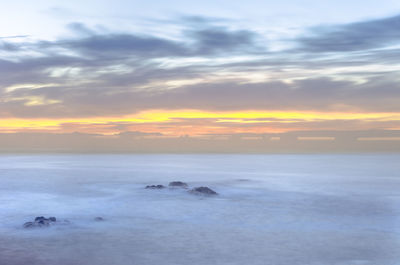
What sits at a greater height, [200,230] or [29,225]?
[29,225]

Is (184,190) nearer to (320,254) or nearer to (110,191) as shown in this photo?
(110,191)

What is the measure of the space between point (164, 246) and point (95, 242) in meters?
3.50

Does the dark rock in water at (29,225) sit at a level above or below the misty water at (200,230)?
above

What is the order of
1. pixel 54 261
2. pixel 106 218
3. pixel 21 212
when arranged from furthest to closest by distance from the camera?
pixel 21 212
pixel 106 218
pixel 54 261

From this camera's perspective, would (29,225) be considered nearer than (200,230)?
Yes

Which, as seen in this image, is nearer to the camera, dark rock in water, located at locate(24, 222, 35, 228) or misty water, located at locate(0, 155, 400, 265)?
misty water, located at locate(0, 155, 400, 265)

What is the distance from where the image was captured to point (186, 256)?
809 inches

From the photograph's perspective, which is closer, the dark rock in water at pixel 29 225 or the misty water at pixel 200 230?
the misty water at pixel 200 230

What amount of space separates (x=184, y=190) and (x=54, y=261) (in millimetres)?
25691

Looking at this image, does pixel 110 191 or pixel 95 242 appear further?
pixel 110 191

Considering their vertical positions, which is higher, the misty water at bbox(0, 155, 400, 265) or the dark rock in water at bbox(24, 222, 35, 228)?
the dark rock in water at bbox(24, 222, 35, 228)

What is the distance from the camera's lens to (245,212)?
3362 centimetres

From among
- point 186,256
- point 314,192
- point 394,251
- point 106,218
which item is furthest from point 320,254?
point 314,192

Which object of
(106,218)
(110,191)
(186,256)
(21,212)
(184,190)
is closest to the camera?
(186,256)
